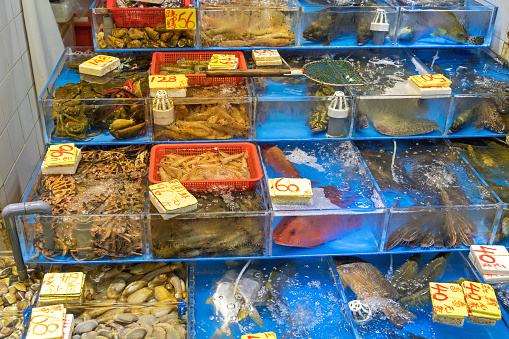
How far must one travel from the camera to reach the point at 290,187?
246 centimetres

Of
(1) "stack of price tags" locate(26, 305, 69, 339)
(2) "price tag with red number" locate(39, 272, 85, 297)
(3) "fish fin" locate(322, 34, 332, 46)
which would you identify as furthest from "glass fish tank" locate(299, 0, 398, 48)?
(1) "stack of price tags" locate(26, 305, 69, 339)

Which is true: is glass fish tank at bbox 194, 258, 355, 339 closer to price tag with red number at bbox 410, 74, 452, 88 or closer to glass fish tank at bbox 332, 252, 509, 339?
glass fish tank at bbox 332, 252, 509, 339

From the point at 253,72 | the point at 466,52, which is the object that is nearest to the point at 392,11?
the point at 466,52

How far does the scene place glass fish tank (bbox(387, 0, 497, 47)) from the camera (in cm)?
334

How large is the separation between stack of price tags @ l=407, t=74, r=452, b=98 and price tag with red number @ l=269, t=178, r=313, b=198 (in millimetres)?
916

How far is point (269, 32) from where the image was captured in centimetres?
329

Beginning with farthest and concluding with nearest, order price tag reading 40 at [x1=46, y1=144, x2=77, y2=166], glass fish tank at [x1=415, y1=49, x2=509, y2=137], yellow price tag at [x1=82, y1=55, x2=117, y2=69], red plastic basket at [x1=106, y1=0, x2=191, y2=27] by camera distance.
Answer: red plastic basket at [x1=106, y1=0, x2=191, y2=27]
yellow price tag at [x1=82, y1=55, x2=117, y2=69]
glass fish tank at [x1=415, y1=49, x2=509, y2=137]
price tag reading 40 at [x1=46, y1=144, x2=77, y2=166]

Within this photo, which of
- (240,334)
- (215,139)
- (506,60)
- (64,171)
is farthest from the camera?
(506,60)

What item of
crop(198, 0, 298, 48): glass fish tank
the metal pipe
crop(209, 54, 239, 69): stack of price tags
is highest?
crop(198, 0, 298, 48): glass fish tank

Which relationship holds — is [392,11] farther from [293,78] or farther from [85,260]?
[85,260]

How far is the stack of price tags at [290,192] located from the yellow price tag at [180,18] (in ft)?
4.20

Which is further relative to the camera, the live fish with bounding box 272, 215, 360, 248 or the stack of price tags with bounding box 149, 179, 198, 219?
the live fish with bounding box 272, 215, 360, 248

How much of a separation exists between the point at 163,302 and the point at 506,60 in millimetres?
2626

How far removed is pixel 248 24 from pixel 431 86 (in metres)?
1.23
